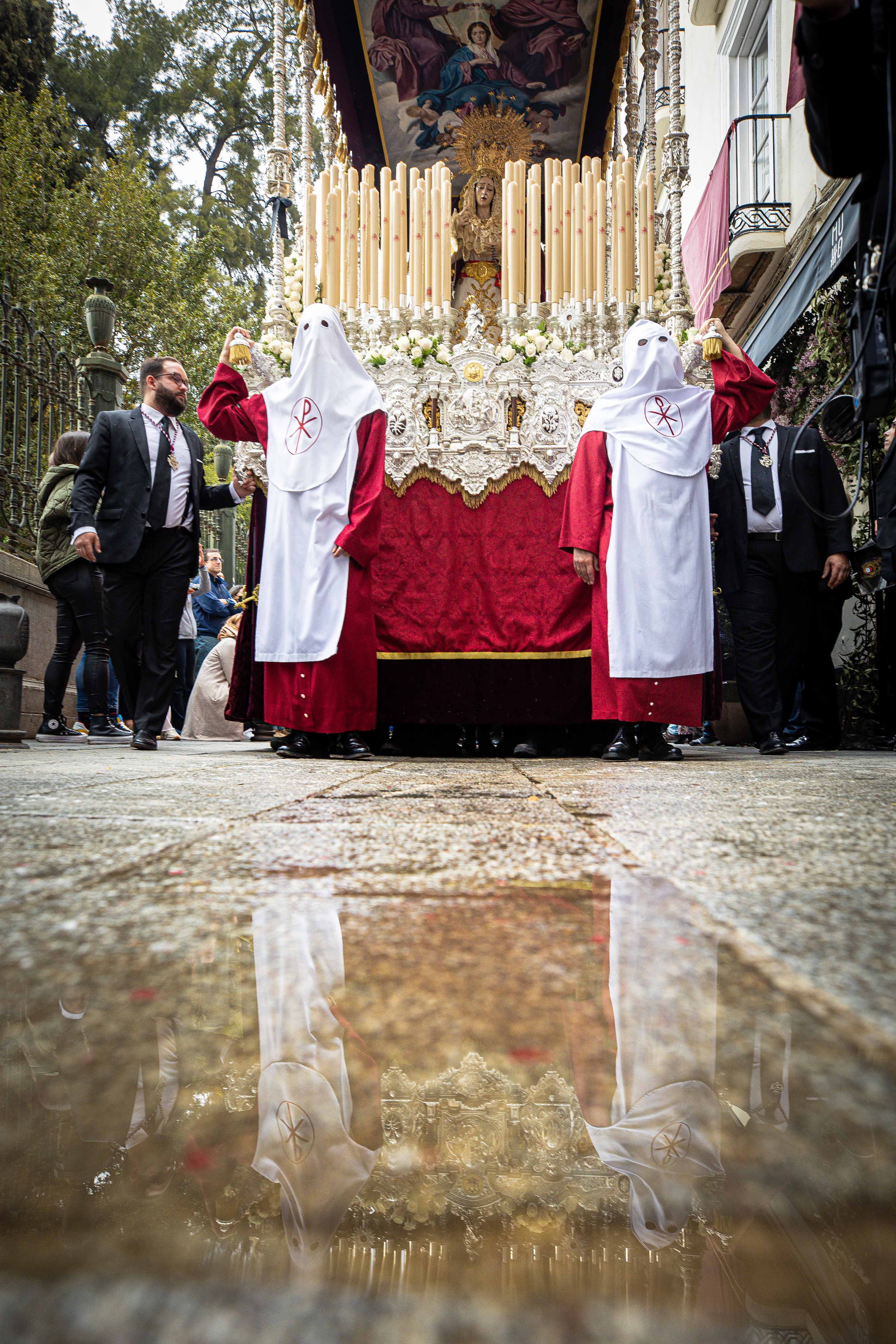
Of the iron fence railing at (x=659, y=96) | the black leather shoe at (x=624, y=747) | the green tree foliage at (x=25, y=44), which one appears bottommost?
the black leather shoe at (x=624, y=747)

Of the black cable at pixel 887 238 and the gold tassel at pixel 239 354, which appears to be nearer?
the black cable at pixel 887 238

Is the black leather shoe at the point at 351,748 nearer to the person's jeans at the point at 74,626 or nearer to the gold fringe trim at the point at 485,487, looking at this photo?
the gold fringe trim at the point at 485,487

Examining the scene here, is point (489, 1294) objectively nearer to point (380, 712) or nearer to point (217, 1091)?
point (217, 1091)

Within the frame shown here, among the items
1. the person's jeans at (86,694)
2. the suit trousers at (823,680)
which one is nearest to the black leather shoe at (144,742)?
the person's jeans at (86,694)

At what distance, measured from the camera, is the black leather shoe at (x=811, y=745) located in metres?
5.75

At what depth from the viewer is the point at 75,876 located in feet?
2.96

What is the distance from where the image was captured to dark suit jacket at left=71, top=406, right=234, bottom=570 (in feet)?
15.2

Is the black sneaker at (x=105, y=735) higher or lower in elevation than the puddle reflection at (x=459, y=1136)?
lower

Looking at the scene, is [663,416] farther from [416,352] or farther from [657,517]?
[416,352]

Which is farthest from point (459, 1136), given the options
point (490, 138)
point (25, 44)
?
point (25, 44)

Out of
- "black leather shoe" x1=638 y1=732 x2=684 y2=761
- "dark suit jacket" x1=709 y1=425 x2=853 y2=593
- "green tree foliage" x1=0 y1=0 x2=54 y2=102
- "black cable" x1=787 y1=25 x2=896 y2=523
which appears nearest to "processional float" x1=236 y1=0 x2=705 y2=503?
"dark suit jacket" x1=709 y1=425 x2=853 y2=593

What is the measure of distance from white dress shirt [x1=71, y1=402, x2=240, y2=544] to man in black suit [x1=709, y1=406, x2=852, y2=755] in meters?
2.75

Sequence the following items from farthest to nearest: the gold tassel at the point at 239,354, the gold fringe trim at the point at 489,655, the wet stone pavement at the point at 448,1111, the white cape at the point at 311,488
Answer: the gold tassel at the point at 239,354 → the gold fringe trim at the point at 489,655 → the white cape at the point at 311,488 → the wet stone pavement at the point at 448,1111

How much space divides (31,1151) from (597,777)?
90.5 inches
